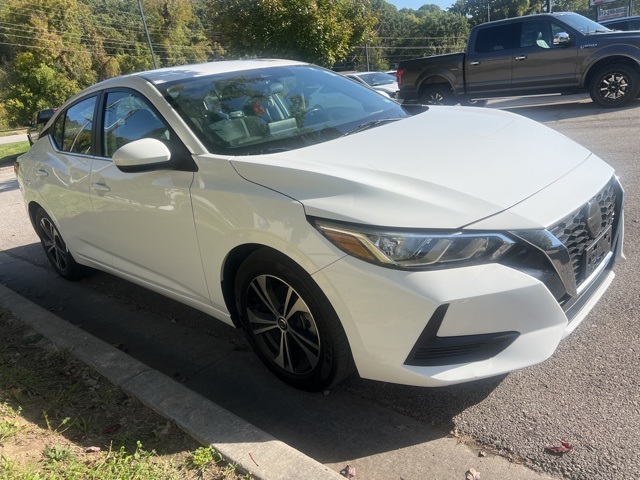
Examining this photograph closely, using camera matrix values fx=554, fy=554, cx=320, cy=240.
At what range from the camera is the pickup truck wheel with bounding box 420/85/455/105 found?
40.0 ft

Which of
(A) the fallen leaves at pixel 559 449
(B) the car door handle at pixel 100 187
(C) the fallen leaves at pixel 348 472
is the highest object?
(B) the car door handle at pixel 100 187

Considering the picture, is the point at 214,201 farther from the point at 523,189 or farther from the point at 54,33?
the point at 54,33

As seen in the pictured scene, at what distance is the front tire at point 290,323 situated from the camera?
8.45ft

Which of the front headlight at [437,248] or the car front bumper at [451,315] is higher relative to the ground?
the front headlight at [437,248]

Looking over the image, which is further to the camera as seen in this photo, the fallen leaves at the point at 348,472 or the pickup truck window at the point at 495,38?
the pickup truck window at the point at 495,38

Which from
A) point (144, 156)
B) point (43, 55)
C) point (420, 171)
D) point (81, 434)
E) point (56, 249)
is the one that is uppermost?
point (43, 55)

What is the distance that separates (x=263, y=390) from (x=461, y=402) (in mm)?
1094

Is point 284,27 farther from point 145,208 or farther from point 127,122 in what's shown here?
point 145,208

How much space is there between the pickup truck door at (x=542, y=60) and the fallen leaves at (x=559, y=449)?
9.66 meters

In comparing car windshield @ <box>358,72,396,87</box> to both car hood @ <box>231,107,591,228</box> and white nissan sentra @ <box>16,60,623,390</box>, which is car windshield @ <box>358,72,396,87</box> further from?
car hood @ <box>231,107,591,228</box>

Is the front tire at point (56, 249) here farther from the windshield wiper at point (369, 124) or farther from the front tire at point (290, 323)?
the windshield wiper at point (369, 124)

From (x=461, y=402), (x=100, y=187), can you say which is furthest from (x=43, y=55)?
(x=461, y=402)

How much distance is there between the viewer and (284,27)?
10.5m

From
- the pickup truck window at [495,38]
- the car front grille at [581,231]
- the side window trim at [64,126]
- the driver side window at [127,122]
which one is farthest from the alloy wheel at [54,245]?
the pickup truck window at [495,38]
